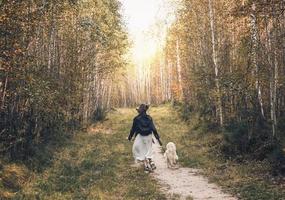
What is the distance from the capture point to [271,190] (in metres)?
10.1

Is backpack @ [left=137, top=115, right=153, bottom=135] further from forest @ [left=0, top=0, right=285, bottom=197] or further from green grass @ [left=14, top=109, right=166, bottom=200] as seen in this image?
forest @ [left=0, top=0, right=285, bottom=197]

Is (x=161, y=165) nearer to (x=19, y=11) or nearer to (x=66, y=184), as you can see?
(x=66, y=184)

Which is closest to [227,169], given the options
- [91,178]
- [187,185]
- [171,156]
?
[171,156]

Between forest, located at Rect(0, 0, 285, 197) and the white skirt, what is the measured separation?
2965 millimetres

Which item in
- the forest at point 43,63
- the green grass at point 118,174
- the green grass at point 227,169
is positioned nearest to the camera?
the green grass at point 227,169

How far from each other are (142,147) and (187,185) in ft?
10.0

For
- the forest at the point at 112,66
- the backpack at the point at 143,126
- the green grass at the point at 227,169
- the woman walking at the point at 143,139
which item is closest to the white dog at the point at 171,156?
the woman walking at the point at 143,139

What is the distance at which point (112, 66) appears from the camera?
1247 inches

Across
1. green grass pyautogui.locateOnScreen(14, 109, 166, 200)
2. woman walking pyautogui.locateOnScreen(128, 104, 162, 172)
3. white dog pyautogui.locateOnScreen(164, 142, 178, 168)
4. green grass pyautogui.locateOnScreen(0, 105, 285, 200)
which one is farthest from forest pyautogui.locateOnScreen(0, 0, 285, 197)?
woman walking pyautogui.locateOnScreen(128, 104, 162, 172)

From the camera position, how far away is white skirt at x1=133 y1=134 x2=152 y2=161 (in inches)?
557

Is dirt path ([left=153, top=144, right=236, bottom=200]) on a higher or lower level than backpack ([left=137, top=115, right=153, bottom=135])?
lower

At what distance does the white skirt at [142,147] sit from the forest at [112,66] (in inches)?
117

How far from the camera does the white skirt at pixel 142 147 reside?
46.4 feet

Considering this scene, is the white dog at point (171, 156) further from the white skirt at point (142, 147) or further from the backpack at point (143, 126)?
the backpack at point (143, 126)
